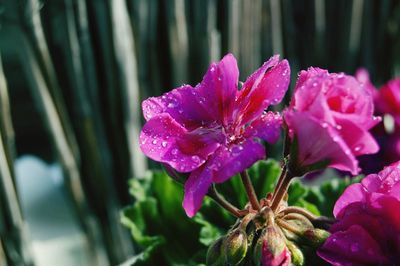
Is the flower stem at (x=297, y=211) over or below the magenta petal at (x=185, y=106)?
below

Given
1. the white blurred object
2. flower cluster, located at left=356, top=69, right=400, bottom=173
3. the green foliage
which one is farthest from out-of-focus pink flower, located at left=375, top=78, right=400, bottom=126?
the white blurred object

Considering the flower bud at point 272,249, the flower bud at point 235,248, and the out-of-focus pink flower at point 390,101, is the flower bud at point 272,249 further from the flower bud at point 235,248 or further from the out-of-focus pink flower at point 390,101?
the out-of-focus pink flower at point 390,101

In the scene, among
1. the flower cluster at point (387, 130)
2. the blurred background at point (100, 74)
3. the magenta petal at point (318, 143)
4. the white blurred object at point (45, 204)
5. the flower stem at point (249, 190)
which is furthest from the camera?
the white blurred object at point (45, 204)

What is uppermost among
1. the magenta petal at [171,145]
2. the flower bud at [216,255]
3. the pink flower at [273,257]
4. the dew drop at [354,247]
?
the magenta petal at [171,145]

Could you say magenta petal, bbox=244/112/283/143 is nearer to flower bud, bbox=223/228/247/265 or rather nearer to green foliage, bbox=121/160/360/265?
flower bud, bbox=223/228/247/265

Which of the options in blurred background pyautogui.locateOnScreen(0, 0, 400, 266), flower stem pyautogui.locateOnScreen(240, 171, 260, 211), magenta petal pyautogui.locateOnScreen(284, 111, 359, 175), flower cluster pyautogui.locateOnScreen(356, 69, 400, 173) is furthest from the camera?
blurred background pyautogui.locateOnScreen(0, 0, 400, 266)

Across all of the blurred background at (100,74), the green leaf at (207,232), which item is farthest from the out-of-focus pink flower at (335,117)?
the blurred background at (100,74)

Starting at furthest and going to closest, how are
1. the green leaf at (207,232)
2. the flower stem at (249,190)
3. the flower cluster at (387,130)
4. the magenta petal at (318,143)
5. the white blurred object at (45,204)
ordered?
the white blurred object at (45,204) → the flower cluster at (387,130) → the green leaf at (207,232) → the flower stem at (249,190) → the magenta petal at (318,143)

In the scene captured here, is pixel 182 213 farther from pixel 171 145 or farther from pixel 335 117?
pixel 335 117
